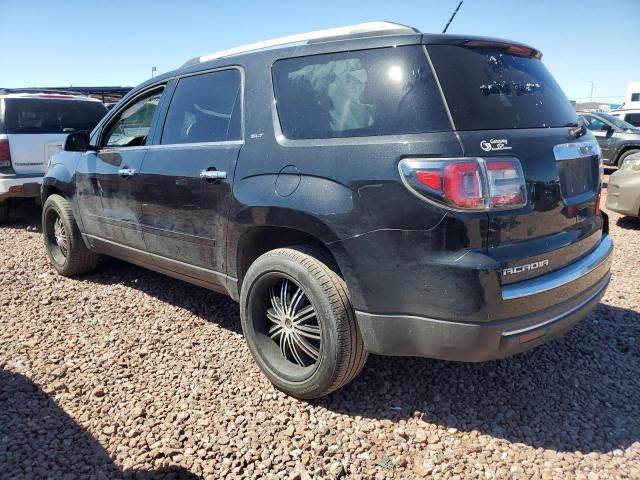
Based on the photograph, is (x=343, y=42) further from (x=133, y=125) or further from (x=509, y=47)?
(x=133, y=125)

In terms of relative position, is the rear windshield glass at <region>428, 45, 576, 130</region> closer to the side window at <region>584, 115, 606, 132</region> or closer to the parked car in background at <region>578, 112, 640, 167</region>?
the parked car in background at <region>578, 112, 640, 167</region>

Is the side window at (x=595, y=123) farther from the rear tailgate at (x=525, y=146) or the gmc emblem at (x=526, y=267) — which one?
the gmc emblem at (x=526, y=267)

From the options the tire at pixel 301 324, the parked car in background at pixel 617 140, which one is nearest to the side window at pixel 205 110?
the tire at pixel 301 324

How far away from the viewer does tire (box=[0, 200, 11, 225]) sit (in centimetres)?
718

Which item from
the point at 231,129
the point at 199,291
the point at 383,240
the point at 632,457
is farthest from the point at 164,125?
the point at 632,457

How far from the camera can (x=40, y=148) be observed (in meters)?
6.83

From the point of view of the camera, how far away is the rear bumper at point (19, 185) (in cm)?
654

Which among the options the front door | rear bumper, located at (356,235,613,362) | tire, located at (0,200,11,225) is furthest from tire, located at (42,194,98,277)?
rear bumper, located at (356,235,613,362)

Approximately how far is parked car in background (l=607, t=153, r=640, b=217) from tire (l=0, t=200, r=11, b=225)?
8352 mm

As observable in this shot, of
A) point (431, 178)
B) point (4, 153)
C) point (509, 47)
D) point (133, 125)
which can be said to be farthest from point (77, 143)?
point (509, 47)

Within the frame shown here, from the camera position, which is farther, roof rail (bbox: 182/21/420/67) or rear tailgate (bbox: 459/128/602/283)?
roof rail (bbox: 182/21/420/67)

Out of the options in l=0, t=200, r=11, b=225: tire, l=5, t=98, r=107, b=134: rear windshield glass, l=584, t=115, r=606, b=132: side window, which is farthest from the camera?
l=584, t=115, r=606, b=132: side window

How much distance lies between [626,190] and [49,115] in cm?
797

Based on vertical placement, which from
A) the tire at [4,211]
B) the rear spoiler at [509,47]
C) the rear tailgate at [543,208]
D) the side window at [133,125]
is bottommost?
the tire at [4,211]
